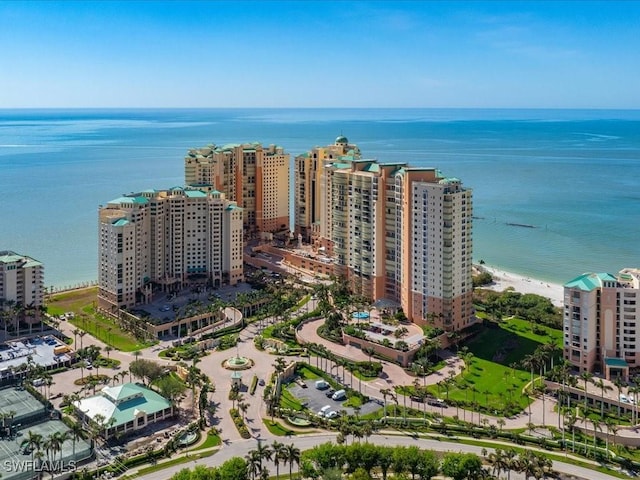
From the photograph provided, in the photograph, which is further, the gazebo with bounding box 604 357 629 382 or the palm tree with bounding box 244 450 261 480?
the gazebo with bounding box 604 357 629 382

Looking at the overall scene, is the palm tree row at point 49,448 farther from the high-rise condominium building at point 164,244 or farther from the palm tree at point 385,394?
the high-rise condominium building at point 164,244

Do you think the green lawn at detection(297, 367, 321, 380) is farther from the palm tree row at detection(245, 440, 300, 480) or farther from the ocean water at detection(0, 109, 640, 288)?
the ocean water at detection(0, 109, 640, 288)

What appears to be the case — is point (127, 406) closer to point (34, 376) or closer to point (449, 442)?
point (34, 376)

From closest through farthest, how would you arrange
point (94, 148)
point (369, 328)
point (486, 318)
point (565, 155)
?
point (369, 328) → point (486, 318) → point (565, 155) → point (94, 148)

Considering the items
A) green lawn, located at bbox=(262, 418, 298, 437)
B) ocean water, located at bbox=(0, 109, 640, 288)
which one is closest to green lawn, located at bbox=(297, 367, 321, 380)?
green lawn, located at bbox=(262, 418, 298, 437)

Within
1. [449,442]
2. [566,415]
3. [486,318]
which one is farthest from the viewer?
[486,318]

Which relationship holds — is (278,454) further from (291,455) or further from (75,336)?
(75,336)

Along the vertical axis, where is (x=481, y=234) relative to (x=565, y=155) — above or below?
below

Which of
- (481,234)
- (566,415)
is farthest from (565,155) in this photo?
(566,415)
